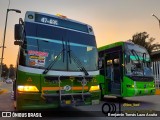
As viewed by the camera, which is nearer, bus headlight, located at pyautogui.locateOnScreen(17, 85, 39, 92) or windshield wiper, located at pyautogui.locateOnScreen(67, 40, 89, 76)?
bus headlight, located at pyautogui.locateOnScreen(17, 85, 39, 92)

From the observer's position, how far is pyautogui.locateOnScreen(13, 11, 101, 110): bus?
8.73 m

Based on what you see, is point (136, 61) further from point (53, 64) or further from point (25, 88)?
point (25, 88)

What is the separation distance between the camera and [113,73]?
15289 millimetres

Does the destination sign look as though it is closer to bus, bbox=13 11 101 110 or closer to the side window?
bus, bbox=13 11 101 110

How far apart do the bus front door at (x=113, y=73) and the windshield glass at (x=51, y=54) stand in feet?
16.3

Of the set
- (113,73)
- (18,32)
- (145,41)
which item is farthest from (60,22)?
(145,41)

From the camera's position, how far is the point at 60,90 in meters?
9.02

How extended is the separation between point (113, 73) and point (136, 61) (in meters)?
1.36

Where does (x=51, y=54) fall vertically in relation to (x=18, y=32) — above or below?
below

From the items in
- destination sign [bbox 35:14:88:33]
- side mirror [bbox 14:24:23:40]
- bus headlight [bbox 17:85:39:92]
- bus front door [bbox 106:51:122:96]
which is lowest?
bus headlight [bbox 17:85:39:92]

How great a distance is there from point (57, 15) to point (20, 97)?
3.34 m

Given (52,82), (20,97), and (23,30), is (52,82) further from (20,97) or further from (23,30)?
(23,30)

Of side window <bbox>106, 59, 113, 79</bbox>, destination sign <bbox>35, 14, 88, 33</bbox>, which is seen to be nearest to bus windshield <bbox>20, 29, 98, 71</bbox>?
destination sign <bbox>35, 14, 88, 33</bbox>

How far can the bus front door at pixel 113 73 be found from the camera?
582 inches
